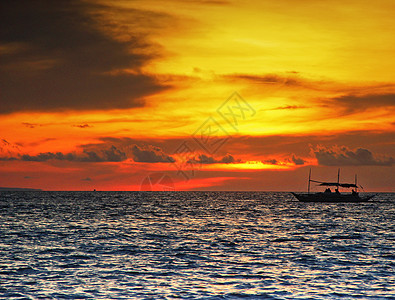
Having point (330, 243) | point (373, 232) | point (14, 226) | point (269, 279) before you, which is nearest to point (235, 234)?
point (330, 243)

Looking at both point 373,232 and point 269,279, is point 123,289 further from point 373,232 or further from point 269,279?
point 373,232

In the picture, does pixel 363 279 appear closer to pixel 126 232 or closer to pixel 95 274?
pixel 95 274

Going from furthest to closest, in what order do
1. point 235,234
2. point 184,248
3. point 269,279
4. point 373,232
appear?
point 373,232 < point 235,234 < point 184,248 < point 269,279

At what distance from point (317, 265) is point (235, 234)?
73.9ft

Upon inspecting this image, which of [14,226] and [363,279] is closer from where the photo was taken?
[363,279]

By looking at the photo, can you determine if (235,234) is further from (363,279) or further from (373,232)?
(363,279)

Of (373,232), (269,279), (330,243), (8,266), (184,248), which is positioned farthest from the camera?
(373,232)

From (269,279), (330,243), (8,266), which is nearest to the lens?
(269,279)

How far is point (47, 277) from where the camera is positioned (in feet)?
92.2

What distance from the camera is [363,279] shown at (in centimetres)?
2831

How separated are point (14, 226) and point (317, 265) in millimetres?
46351

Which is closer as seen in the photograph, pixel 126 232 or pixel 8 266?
pixel 8 266

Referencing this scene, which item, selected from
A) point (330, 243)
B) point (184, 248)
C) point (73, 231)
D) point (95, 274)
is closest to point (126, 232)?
point (73, 231)

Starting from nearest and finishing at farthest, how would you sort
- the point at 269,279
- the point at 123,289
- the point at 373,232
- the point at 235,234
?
the point at 123,289
the point at 269,279
the point at 235,234
the point at 373,232
